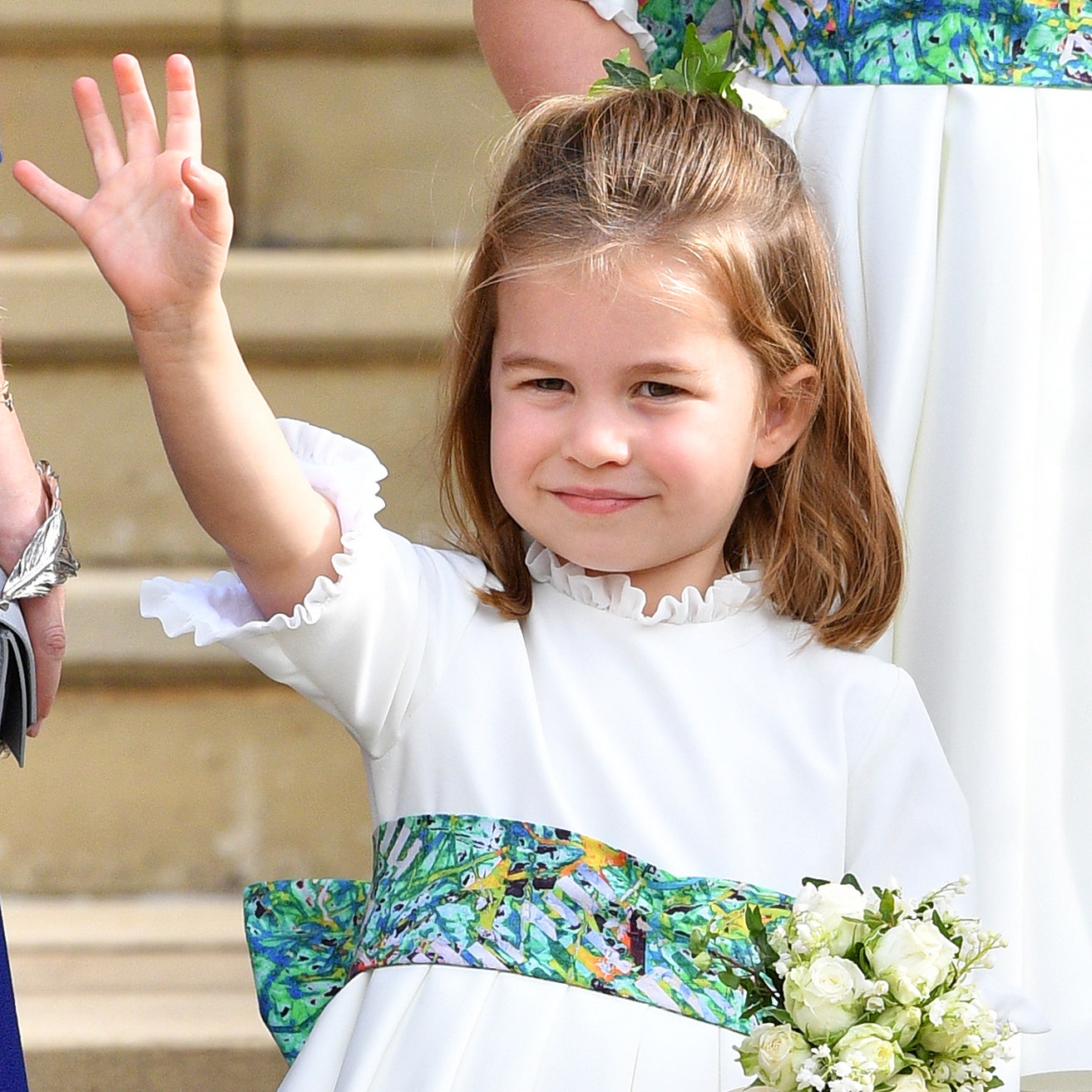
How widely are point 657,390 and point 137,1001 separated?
4.80ft

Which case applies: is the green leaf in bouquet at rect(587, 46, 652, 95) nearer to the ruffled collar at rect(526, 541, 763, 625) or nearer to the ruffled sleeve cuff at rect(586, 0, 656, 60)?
the ruffled sleeve cuff at rect(586, 0, 656, 60)

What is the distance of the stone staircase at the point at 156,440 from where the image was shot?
8.55 feet

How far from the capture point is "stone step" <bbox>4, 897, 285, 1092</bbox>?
7.97 ft

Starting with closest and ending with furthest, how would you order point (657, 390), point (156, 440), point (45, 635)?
point (45, 635), point (657, 390), point (156, 440)

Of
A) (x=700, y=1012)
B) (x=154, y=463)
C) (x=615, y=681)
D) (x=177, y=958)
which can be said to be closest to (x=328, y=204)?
(x=154, y=463)

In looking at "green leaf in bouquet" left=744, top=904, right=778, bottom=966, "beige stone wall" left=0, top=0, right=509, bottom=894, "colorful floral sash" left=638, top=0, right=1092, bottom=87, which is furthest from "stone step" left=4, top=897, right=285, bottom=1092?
"colorful floral sash" left=638, top=0, right=1092, bottom=87

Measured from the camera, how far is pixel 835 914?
1.23 meters

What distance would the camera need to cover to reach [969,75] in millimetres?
1799

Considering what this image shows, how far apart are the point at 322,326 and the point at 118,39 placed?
0.72 metres

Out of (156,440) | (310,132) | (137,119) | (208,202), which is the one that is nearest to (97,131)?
(137,119)

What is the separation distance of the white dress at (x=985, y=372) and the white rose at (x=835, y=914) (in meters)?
0.61

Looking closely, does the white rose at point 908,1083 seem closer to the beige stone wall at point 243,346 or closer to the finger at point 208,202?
the finger at point 208,202

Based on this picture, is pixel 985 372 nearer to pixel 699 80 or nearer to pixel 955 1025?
pixel 699 80

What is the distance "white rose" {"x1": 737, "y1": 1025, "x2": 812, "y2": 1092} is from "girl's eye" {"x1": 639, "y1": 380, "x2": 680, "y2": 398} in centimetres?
57
